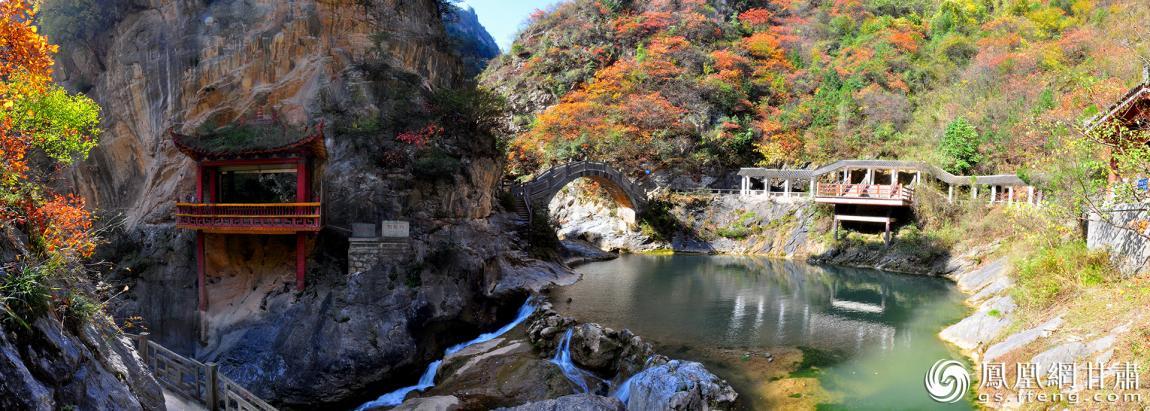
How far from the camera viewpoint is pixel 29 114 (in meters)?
12.3

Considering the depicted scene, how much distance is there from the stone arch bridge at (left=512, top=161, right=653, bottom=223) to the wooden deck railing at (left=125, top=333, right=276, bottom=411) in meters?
18.0

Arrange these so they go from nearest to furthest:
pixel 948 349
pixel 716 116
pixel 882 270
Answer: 1. pixel 948 349
2. pixel 882 270
3. pixel 716 116

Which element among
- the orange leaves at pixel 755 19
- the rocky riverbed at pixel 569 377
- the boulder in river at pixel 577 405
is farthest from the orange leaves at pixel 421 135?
the orange leaves at pixel 755 19

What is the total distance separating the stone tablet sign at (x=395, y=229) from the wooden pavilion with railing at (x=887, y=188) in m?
21.8

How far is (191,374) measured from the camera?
7.75 meters

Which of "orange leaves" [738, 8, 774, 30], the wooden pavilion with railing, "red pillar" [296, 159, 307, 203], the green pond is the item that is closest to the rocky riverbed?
the green pond

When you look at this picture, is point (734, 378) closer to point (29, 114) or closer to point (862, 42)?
point (29, 114)

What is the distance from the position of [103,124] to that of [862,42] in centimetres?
4264

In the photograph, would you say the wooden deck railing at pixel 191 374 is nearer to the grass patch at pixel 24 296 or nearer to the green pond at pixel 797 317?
the grass patch at pixel 24 296

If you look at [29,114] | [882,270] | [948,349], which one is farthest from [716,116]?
[29,114]

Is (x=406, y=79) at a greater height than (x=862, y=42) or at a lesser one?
lesser

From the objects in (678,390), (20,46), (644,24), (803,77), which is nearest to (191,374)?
(20,46)

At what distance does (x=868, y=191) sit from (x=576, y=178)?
15097mm

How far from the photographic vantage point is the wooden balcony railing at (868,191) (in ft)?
86.7
